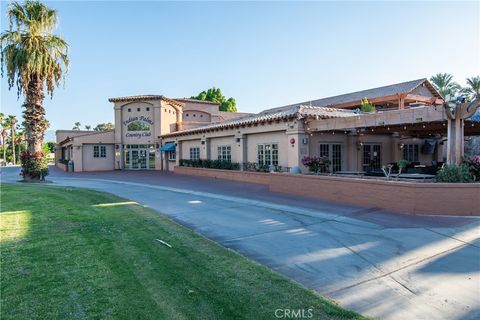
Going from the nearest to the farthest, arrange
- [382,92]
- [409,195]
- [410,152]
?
[409,195]
[410,152]
[382,92]

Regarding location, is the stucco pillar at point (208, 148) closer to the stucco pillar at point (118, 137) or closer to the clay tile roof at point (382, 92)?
the clay tile roof at point (382, 92)

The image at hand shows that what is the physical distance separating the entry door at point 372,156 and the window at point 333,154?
177cm

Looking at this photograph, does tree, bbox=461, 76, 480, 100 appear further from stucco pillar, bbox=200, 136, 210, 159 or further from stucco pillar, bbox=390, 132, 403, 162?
stucco pillar, bbox=200, 136, 210, 159

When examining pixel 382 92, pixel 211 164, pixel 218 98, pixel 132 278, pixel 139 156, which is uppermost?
pixel 218 98

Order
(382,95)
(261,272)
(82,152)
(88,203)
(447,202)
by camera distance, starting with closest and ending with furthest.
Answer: (261,272) → (447,202) → (88,203) → (382,95) → (82,152)

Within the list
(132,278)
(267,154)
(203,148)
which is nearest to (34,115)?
(203,148)

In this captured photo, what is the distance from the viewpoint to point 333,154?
17578 mm

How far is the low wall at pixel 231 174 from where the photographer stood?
17.7 meters

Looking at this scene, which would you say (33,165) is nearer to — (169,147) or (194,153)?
(194,153)

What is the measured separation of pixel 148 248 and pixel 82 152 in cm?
3027

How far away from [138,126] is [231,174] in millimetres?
17479

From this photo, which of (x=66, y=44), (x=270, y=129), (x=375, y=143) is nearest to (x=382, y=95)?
(x=375, y=143)

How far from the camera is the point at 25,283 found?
14.1 ft

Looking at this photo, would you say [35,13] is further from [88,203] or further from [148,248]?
[148,248]
